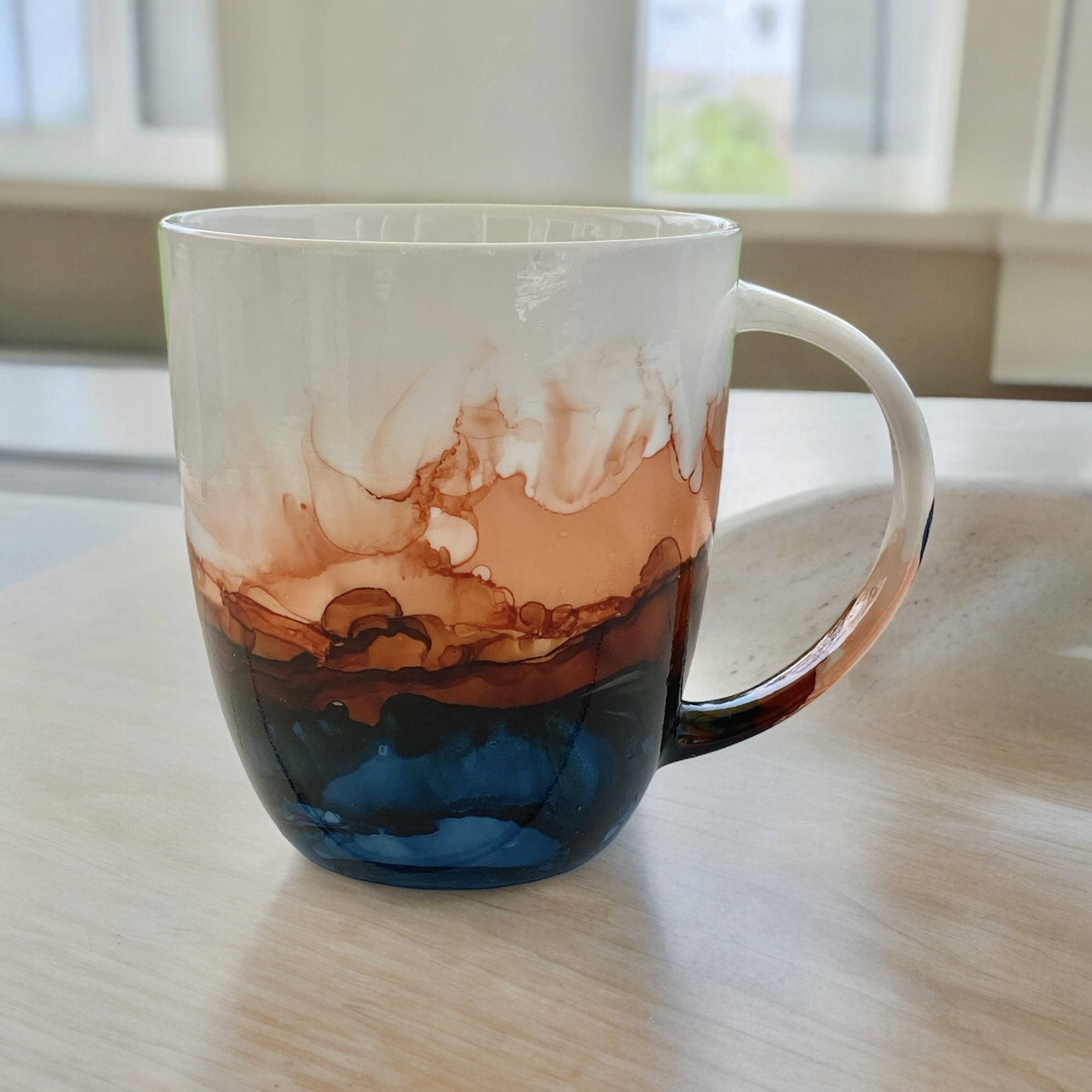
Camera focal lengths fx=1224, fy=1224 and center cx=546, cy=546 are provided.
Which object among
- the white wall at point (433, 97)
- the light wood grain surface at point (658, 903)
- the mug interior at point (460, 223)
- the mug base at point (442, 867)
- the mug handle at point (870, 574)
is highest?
the white wall at point (433, 97)

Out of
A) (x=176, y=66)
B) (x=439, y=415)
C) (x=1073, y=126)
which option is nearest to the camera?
(x=439, y=415)

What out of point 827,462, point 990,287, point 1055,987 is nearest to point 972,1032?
point 1055,987

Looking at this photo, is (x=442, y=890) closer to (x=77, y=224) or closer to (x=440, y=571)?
(x=440, y=571)

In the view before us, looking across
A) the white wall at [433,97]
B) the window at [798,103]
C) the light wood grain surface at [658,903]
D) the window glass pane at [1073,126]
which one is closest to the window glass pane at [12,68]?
the white wall at [433,97]

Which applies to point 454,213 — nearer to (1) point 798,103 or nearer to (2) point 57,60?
(1) point 798,103

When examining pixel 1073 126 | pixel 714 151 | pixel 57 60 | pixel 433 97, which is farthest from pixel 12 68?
pixel 1073 126

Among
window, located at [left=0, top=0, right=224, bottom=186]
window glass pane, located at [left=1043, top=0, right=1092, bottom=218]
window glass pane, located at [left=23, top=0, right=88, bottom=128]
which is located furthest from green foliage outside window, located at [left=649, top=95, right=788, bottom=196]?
window glass pane, located at [left=23, top=0, right=88, bottom=128]

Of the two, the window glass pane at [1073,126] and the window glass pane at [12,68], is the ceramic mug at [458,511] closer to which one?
the window glass pane at [1073,126]

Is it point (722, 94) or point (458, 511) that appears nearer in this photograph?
point (458, 511)
